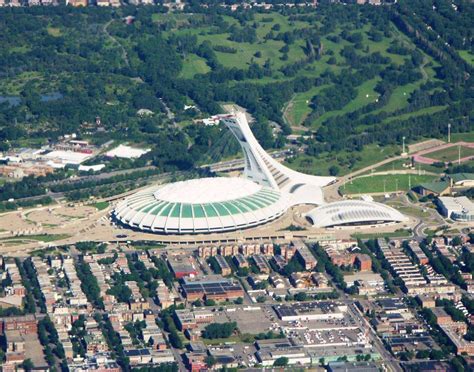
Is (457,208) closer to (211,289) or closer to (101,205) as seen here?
(211,289)

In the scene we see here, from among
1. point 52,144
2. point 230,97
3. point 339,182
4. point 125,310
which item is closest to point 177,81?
point 230,97

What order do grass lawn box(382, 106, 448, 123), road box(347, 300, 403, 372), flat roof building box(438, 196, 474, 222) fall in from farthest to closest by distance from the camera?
1. grass lawn box(382, 106, 448, 123)
2. flat roof building box(438, 196, 474, 222)
3. road box(347, 300, 403, 372)

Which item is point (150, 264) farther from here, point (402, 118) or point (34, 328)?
point (402, 118)

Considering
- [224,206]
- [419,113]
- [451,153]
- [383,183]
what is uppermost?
[224,206]

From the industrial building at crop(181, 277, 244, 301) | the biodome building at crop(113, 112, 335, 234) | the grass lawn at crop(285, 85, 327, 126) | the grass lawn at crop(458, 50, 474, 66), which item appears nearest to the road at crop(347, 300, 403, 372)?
the industrial building at crop(181, 277, 244, 301)

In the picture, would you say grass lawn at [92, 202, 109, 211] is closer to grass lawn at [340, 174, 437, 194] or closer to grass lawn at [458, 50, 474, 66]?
grass lawn at [340, 174, 437, 194]

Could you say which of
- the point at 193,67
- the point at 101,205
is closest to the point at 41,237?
the point at 101,205

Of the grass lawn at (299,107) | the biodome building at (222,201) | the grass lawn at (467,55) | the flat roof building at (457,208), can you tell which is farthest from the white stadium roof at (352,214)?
the grass lawn at (467,55)
